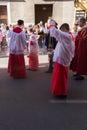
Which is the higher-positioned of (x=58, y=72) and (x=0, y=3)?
(x=0, y=3)

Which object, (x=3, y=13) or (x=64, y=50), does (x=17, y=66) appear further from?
(x=3, y=13)

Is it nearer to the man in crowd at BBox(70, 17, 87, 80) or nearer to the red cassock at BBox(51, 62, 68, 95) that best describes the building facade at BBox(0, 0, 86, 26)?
the man in crowd at BBox(70, 17, 87, 80)

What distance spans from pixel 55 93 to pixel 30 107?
0.75m

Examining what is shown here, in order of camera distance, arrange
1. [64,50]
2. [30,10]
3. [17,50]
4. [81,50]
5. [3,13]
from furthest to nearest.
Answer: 1. [3,13]
2. [30,10]
3. [17,50]
4. [81,50]
5. [64,50]

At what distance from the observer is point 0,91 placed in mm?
6402

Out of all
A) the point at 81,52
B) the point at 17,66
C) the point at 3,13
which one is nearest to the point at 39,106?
the point at 81,52

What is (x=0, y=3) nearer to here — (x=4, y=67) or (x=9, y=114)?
(x=4, y=67)

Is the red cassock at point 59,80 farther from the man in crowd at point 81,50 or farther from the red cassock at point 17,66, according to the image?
the red cassock at point 17,66

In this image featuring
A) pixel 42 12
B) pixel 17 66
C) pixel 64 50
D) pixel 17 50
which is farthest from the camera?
pixel 42 12

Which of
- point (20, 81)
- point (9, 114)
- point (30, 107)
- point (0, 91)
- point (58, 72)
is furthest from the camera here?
point (20, 81)

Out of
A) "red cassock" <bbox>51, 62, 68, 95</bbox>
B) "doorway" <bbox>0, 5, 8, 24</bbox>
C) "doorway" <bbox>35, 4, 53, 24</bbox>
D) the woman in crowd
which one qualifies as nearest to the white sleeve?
"red cassock" <bbox>51, 62, 68, 95</bbox>

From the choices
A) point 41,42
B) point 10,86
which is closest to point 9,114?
point 10,86

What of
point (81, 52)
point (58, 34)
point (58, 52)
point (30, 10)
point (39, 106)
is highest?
point (30, 10)

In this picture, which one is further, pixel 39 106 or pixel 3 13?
pixel 3 13
